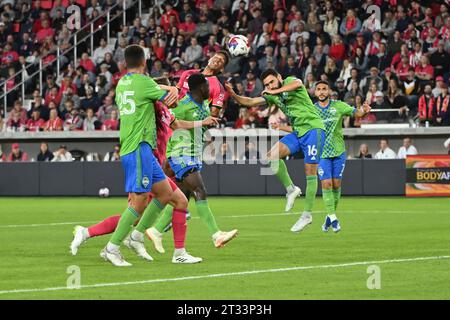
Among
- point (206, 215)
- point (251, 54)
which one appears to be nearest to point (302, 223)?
point (206, 215)

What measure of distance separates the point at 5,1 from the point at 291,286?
108 feet

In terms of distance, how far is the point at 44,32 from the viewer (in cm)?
3978

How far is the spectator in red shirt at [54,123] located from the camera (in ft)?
116

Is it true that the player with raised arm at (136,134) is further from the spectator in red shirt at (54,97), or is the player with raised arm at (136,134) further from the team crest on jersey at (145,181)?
the spectator in red shirt at (54,97)

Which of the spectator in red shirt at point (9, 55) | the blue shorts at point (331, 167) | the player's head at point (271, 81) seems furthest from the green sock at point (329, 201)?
the spectator in red shirt at point (9, 55)

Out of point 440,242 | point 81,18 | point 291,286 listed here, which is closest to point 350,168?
point 81,18

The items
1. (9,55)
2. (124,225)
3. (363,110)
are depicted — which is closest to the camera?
(124,225)

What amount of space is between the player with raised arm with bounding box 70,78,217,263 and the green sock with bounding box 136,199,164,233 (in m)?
0.29

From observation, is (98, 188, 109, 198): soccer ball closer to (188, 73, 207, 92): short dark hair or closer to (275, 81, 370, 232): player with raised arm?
(275, 81, 370, 232): player with raised arm

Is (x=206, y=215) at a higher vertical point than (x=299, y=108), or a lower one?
lower

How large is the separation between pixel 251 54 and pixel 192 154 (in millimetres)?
20173

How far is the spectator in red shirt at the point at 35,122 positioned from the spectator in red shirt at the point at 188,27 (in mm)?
5179

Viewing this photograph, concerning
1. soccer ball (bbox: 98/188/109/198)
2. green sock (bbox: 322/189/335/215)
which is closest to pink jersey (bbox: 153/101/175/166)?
green sock (bbox: 322/189/335/215)

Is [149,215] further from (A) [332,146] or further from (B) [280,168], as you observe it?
(A) [332,146]
